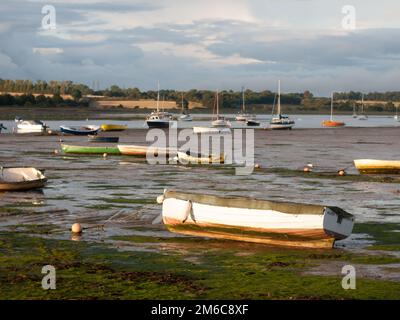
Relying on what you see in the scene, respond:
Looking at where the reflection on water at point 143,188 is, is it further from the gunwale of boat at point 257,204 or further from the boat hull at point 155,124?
the boat hull at point 155,124

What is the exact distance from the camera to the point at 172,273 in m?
18.2

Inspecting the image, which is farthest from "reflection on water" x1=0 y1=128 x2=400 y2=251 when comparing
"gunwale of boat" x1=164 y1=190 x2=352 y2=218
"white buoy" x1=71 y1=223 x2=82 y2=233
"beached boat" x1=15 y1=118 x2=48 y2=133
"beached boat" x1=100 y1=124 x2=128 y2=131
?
"beached boat" x1=100 y1=124 x2=128 y2=131

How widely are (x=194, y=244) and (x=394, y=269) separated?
5991mm

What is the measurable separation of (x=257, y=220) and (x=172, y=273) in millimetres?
4348

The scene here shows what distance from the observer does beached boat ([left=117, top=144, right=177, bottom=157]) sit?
183ft

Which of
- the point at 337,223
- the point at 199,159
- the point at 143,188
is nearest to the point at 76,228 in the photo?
the point at 337,223

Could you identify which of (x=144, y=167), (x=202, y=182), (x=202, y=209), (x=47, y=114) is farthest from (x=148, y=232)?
(x=47, y=114)

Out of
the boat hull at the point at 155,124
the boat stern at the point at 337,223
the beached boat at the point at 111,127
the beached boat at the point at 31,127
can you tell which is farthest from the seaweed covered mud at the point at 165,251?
the boat hull at the point at 155,124

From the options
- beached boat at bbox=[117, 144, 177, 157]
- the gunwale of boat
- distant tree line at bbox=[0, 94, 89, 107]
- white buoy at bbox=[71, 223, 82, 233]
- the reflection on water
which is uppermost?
distant tree line at bbox=[0, 94, 89, 107]

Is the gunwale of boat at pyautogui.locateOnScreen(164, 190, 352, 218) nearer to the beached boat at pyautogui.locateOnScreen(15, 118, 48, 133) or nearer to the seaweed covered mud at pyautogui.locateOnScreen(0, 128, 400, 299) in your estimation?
the seaweed covered mud at pyautogui.locateOnScreen(0, 128, 400, 299)

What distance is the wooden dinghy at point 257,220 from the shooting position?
21125 millimetres

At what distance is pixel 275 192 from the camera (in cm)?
3594

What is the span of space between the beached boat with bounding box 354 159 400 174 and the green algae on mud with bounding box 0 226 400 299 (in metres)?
24.2
